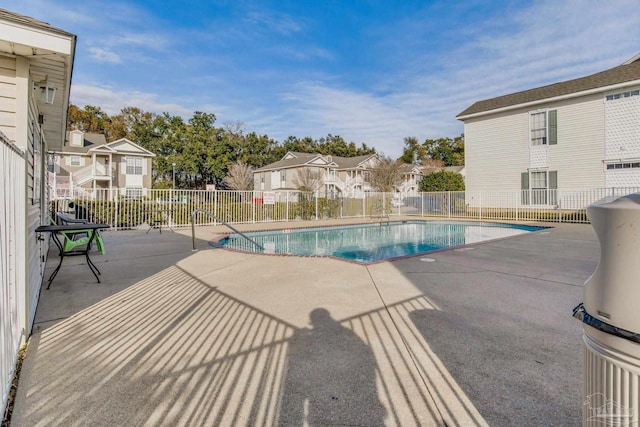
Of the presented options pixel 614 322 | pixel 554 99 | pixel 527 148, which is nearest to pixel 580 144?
pixel 527 148

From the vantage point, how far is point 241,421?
176 cm

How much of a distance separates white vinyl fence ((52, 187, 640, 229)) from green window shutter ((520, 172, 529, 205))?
0.05 m

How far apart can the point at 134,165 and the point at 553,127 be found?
1149 inches

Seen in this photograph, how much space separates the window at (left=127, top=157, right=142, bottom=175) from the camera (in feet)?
86.2

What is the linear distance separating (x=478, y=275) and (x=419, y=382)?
11.2ft

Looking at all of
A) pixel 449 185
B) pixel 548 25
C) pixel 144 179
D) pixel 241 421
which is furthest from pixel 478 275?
pixel 144 179

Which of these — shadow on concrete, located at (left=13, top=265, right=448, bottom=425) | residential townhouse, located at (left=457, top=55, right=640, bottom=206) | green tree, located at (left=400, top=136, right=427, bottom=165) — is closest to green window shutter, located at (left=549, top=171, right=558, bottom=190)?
residential townhouse, located at (left=457, top=55, right=640, bottom=206)

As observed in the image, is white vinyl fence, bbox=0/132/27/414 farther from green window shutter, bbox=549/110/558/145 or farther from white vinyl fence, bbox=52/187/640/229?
green window shutter, bbox=549/110/558/145

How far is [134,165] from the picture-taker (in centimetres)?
2655

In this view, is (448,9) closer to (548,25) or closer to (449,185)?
(548,25)

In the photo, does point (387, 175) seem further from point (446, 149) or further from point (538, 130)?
point (446, 149)

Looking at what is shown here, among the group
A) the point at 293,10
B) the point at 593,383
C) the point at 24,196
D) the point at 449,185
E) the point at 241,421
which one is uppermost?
the point at 293,10

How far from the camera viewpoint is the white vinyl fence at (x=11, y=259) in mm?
1906

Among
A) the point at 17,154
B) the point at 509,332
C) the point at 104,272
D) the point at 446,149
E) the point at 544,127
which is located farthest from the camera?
the point at 446,149
